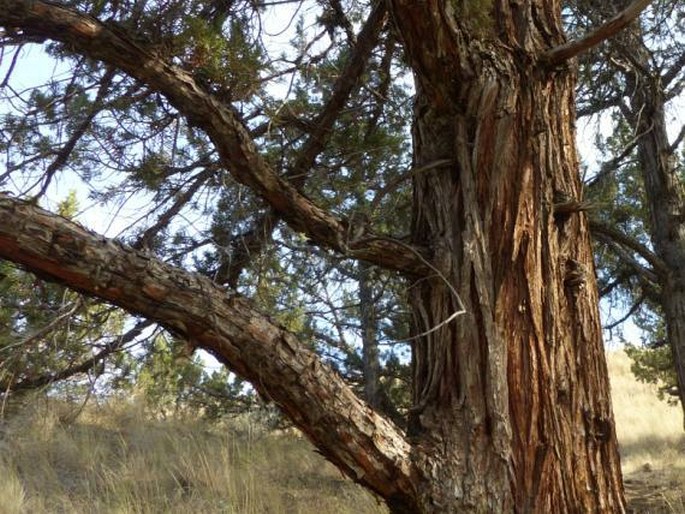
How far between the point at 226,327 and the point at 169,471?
428cm

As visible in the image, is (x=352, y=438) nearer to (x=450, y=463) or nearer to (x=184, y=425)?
(x=450, y=463)

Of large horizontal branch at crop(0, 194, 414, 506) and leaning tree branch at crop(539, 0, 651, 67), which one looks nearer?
large horizontal branch at crop(0, 194, 414, 506)

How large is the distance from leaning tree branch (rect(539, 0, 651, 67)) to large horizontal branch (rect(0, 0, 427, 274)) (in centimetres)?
85

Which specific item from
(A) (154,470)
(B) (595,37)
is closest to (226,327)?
(B) (595,37)

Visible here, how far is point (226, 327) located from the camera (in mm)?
2213

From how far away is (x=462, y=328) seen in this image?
8.38 ft

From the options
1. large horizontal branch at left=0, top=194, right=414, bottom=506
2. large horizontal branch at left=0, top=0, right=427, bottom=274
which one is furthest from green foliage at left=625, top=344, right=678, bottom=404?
large horizontal branch at left=0, top=194, right=414, bottom=506

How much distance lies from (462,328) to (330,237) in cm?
54

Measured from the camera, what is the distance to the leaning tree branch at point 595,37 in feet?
8.07

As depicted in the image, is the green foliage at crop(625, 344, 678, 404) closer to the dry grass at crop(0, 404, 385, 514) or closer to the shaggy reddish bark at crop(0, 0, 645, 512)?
the dry grass at crop(0, 404, 385, 514)

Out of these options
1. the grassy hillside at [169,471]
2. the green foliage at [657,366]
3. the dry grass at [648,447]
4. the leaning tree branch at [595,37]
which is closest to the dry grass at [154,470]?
the grassy hillside at [169,471]

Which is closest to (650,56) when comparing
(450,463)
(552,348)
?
(552,348)

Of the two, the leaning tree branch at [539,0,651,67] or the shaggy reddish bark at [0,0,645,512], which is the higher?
the leaning tree branch at [539,0,651,67]

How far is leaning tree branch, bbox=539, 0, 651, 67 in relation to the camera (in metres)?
2.46
